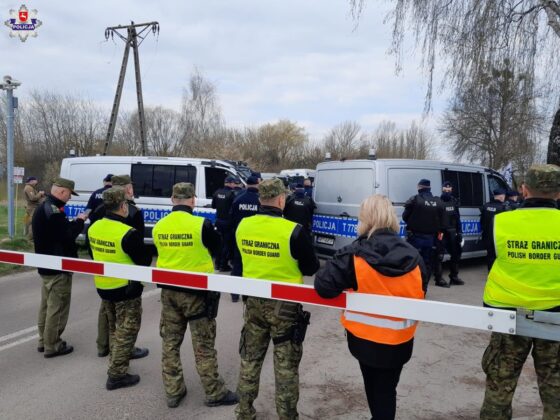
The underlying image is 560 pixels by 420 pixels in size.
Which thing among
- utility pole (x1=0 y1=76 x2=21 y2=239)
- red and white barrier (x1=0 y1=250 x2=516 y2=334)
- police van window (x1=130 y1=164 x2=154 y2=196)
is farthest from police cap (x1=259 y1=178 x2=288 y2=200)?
utility pole (x1=0 y1=76 x2=21 y2=239)

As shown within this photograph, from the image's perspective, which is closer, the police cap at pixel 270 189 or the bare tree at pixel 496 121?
the police cap at pixel 270 189

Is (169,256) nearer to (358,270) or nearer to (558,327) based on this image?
(358,270)

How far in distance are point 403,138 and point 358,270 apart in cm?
5121

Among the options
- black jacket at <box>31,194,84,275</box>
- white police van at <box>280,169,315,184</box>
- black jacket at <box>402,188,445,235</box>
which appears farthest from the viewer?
white police van at <box>280,169,315,184</box>

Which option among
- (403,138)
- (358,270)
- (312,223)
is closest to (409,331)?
(358,270)

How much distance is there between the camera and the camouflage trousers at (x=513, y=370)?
8.45 ft

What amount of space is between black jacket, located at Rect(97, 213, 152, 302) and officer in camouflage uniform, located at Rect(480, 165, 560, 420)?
281 centimetres

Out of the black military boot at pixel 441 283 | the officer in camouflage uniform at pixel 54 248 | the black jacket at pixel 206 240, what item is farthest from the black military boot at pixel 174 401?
the black military boot at pixel 441 283

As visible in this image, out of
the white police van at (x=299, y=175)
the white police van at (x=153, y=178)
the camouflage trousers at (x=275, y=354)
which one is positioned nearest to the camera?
the camouflage trousers at (x=275, y=354)

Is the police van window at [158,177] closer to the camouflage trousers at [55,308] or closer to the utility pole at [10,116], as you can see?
the utility pole at [10,116]

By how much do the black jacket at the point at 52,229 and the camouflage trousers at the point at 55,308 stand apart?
0.10m

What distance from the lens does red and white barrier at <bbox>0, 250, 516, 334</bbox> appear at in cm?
235

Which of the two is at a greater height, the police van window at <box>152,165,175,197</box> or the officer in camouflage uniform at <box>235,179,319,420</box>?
the police van window at <box>152,165,175,197</box>

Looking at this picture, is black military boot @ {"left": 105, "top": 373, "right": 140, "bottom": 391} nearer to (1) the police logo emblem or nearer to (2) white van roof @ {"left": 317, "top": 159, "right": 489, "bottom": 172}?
(2) white van roof @ {"left": 317, "top": 159, "right": 489, "bottom": 172}
